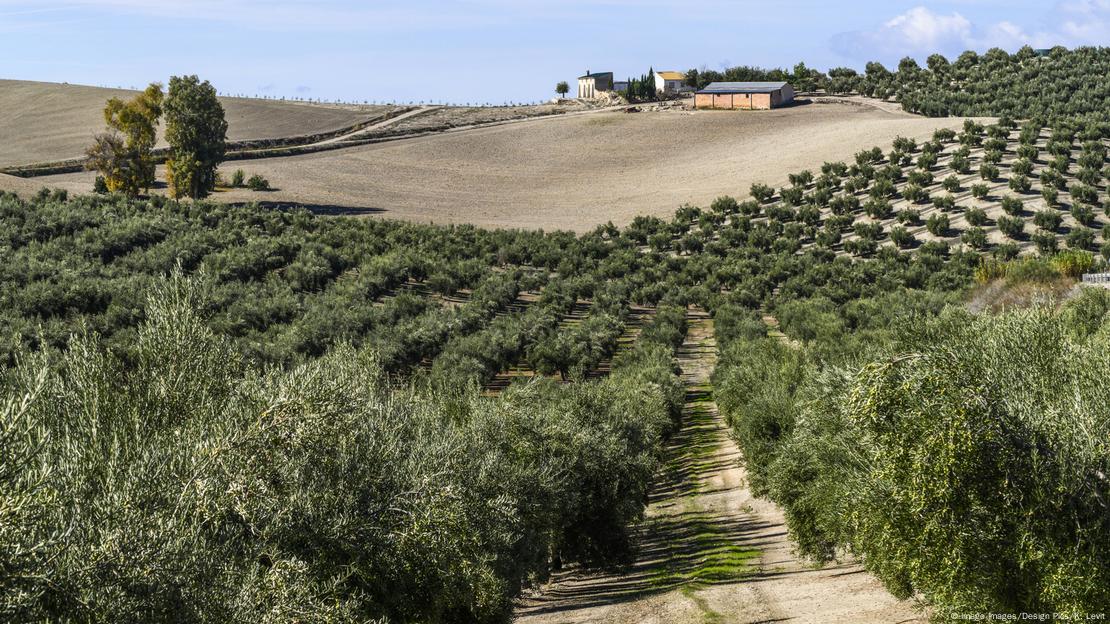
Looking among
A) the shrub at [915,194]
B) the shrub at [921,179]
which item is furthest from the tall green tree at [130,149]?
the shrub at [921,179]

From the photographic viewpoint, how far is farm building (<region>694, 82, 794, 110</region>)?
162875 millimetres

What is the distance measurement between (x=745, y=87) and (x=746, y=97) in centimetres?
542

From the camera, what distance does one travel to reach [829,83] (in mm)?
177500

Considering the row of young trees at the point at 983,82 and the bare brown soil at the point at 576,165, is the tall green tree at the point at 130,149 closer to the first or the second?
the bare brown soil at the point at 576,165

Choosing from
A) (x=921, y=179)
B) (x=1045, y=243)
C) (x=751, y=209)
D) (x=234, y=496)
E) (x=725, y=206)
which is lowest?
(x=1045, y=243)

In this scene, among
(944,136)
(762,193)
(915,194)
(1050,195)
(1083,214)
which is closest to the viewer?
(1083,214)

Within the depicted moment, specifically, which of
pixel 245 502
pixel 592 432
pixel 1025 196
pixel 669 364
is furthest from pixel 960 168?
pixel 245 502

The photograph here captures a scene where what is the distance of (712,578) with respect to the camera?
35000mm

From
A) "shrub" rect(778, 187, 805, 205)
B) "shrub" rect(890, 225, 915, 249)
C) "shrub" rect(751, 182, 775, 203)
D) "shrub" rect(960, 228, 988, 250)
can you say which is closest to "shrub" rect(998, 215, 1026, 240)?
"shrub" rect(960, 228, 988, 250)

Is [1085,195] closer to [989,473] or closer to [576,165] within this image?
[576,165]

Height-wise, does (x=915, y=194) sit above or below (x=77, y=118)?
below

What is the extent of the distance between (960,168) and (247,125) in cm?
10795

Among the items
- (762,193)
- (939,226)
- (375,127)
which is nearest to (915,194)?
(939,226)

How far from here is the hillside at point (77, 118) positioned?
149875mm
